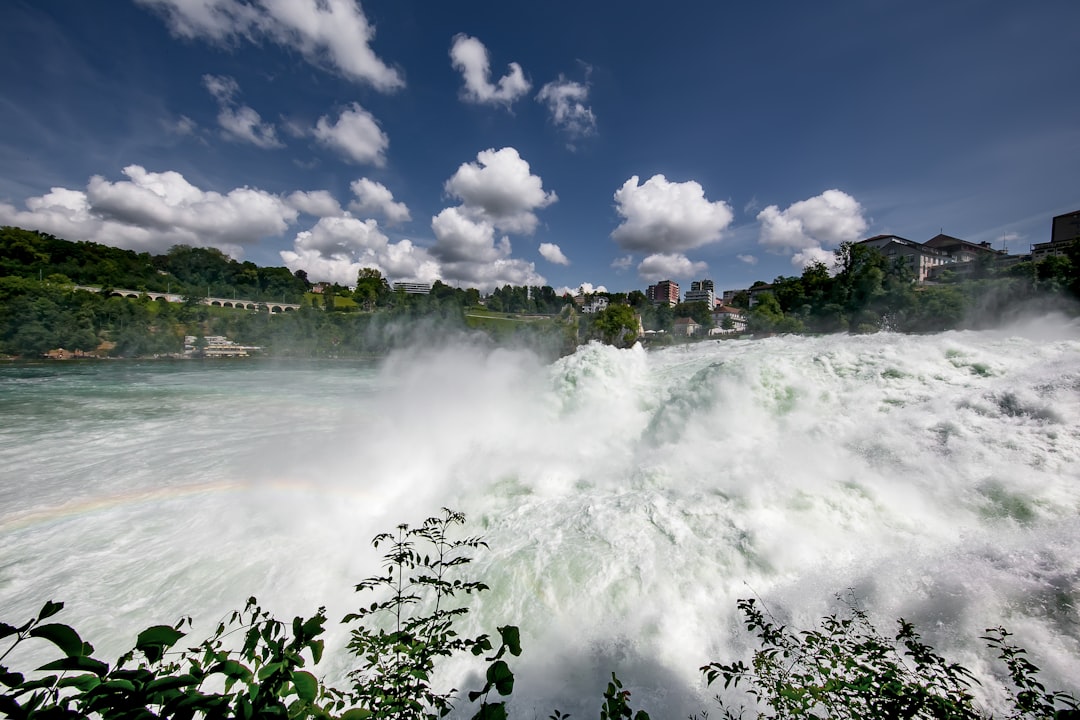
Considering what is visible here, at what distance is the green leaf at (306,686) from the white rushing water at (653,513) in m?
3.31

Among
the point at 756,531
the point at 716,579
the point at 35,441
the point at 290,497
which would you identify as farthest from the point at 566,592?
the point at 35,441

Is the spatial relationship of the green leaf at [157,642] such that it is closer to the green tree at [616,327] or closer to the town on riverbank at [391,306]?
the town on riverbank at [391,306]

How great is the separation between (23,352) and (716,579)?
5860 cm

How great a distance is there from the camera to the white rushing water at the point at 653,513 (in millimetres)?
4395

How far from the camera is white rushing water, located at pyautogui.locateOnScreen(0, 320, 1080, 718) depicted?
14.4 ft

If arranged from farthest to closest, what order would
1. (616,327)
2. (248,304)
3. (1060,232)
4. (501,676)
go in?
1. (248,304)
2. (1060,232)
3. (616,327)
4. (501,676)

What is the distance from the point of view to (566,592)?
5078 millimetres

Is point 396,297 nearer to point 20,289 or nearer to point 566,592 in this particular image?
point 20,289

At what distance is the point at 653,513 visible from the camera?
6.22 meters

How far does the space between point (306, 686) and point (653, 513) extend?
18.1ft

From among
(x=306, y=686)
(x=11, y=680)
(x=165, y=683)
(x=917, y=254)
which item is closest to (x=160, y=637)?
(x=165, y=683)

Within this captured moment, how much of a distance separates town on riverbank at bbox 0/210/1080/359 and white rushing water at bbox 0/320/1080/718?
25311mm

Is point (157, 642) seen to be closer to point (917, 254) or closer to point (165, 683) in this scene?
point (165, 683)

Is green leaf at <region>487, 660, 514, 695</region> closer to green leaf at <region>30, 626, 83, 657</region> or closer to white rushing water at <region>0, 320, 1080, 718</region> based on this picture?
green leaf at <region>30, 626, 83, 657</region>
